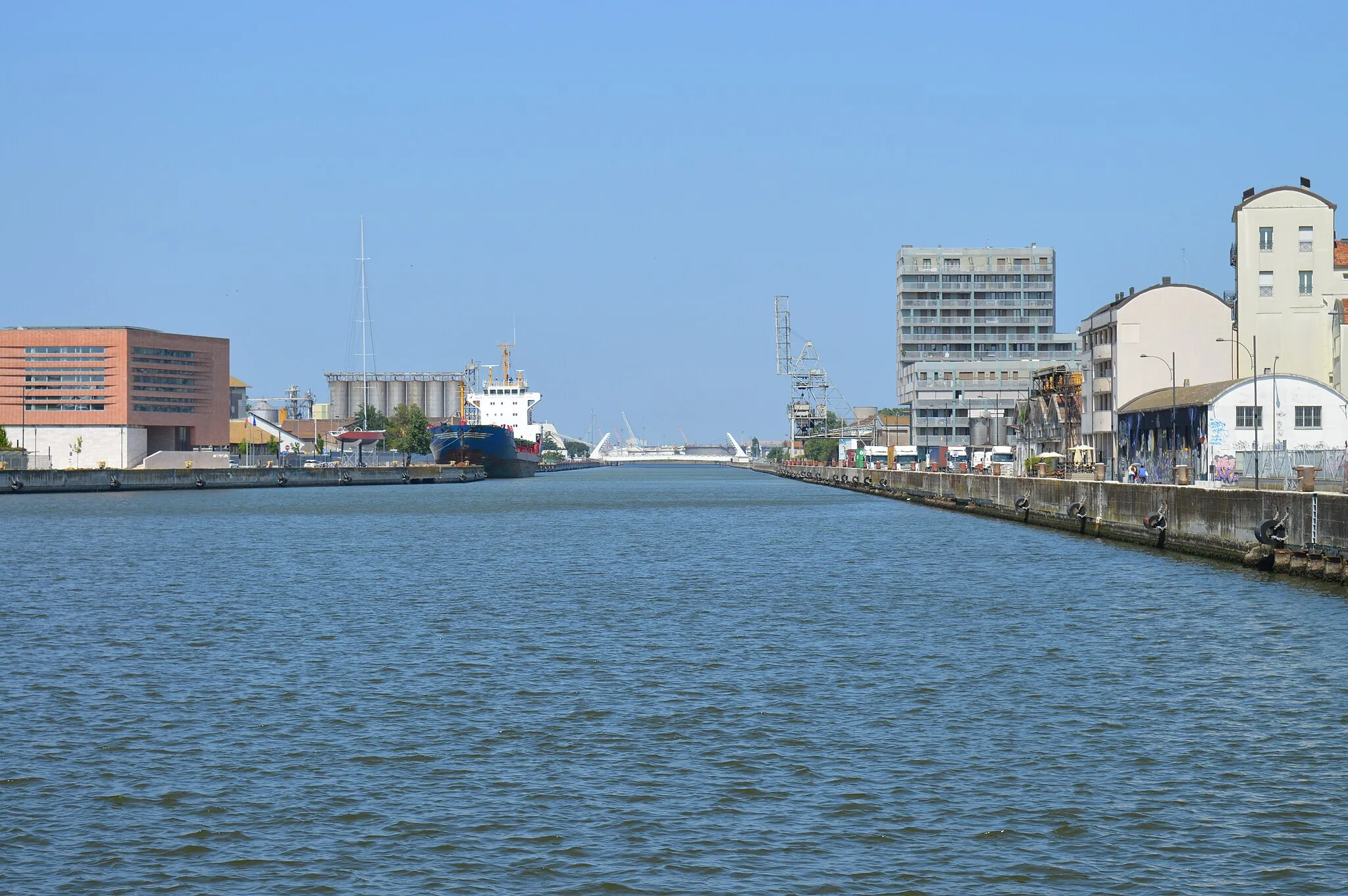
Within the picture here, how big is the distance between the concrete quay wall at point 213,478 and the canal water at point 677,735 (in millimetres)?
100567

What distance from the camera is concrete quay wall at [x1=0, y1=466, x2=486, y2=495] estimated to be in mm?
138250

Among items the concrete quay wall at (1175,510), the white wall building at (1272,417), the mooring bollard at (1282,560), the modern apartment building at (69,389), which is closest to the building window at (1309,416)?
the white wall building at (1272,417)

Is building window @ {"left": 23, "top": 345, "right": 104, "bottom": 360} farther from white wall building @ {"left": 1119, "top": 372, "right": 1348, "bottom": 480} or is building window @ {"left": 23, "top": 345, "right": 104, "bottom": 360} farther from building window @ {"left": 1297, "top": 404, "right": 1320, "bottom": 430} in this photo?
building window @ {"left": 1297, "top": 404, "right": 1320, "bottom": 430}

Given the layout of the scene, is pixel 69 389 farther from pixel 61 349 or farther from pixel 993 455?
pixel 993 455

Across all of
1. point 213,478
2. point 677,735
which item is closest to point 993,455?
Result: point 213,478

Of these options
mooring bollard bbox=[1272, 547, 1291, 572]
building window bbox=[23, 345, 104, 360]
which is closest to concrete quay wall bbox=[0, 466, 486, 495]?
building window bbox=[23, 345, 104, 360]

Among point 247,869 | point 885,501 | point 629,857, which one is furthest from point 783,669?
point 885,501

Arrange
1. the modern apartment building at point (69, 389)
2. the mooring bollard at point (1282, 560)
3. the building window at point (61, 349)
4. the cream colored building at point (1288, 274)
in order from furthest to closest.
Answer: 1. the building window at point (61, 349)
2. the modern apartment building at point (69, 389)
3. the cream colored building at point (1288, 274)
4. the mooring bollard at point (1282, 560)

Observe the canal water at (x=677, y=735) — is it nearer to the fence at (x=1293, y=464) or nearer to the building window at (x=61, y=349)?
the fence at (x=1293, y=464)

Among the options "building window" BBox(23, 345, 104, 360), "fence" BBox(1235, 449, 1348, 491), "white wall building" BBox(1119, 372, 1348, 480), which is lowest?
"fence" BBox(1235, 449, 1348, 491)

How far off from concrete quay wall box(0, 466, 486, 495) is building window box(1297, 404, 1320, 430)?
110665mm

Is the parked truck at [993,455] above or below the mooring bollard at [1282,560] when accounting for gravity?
above

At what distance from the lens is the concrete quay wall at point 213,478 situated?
13825 cm

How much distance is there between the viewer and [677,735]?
2141cm
